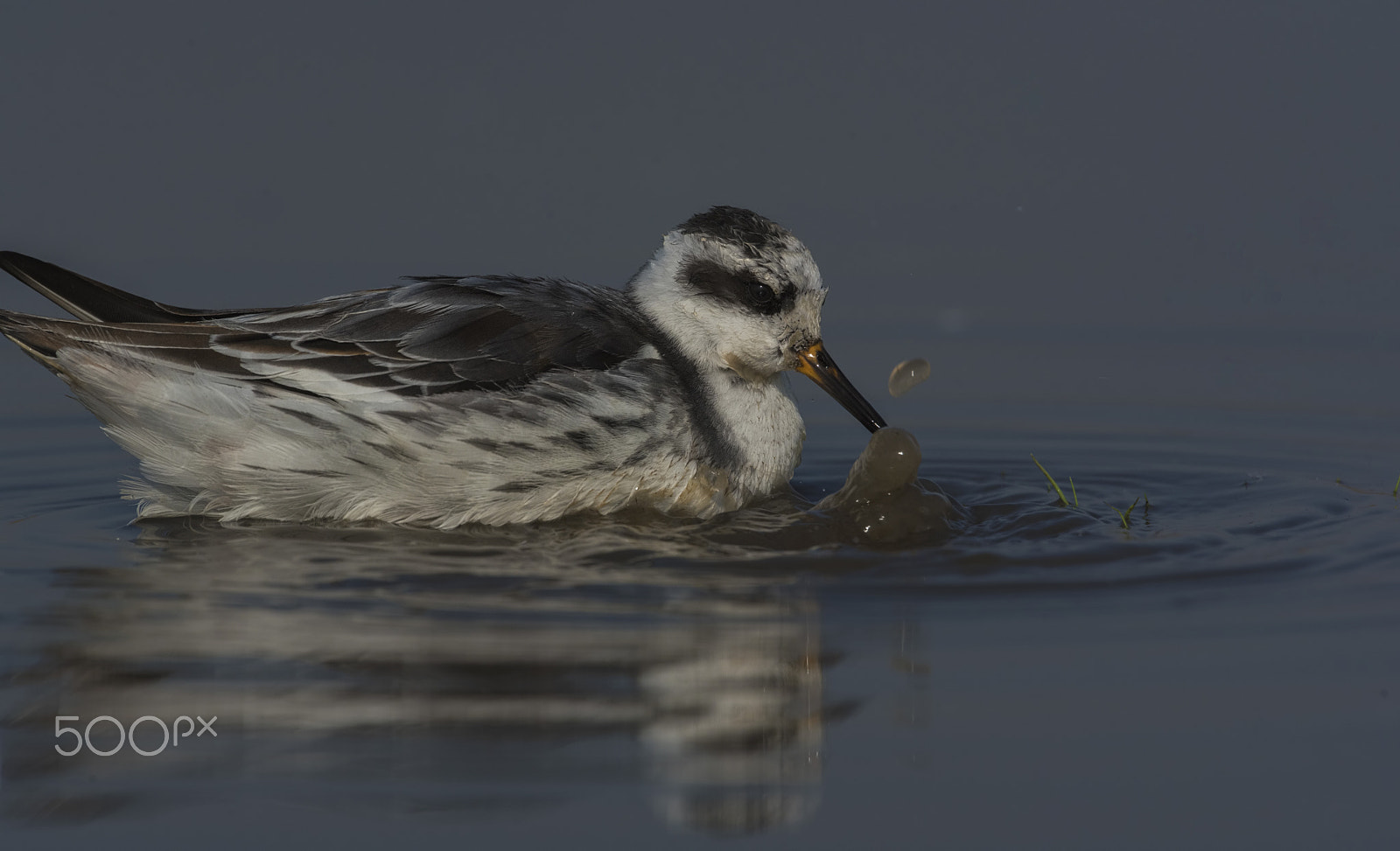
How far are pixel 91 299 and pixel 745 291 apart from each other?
3.38 metres

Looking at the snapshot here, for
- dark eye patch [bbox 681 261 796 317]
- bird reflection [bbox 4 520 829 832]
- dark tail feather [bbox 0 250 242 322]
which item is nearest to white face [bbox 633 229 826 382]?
dark eye patch [bbox 681 261 796 317]

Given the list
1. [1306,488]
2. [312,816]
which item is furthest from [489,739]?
[1306,488]

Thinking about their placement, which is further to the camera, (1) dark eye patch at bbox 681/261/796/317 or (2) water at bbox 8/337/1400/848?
(1) dark eye patch at bbox 681/261/796/317

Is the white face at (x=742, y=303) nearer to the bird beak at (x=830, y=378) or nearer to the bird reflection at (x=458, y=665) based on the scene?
the bird beak at (x=830, y=378)

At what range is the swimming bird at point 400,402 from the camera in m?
7.57

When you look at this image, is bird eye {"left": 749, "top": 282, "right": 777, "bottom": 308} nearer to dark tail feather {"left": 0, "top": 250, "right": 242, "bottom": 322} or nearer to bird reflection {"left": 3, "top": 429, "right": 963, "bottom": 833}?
bird reflection {"left": 3, "top": 429, "right": 963, "bottom": 833}

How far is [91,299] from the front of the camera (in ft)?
26.6

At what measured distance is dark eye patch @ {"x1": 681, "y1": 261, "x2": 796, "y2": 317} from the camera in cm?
826

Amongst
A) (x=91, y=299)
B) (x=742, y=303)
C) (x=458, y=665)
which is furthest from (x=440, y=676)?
(x=91, y=299)

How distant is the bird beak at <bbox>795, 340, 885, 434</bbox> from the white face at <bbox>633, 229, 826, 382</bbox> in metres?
0.06

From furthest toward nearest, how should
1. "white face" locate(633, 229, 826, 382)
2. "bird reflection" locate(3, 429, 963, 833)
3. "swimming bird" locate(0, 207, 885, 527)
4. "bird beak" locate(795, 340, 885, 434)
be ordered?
"bird beak" locate(795, 340, 885, 434) < "white face" locate(633, 229, 826, 382) < "swimming bird" locate(0, 207, 885, 527) < "bird reflection" locate(3, 429, 963, 833)

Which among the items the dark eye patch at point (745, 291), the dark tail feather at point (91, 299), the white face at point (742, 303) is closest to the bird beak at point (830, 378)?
the white face at point (742, 303)

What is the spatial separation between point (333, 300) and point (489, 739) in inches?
154

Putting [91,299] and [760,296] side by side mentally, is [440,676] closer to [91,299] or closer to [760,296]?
[760,296]
